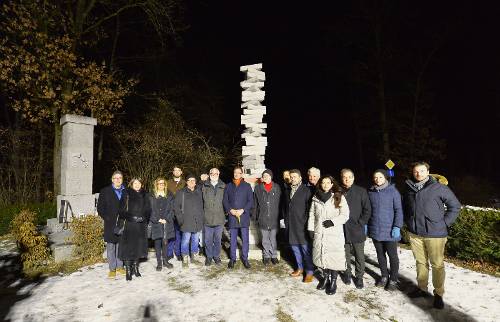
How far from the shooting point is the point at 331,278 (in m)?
4.93

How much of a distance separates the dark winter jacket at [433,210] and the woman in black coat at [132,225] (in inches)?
172

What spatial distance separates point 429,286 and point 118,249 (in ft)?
17.4


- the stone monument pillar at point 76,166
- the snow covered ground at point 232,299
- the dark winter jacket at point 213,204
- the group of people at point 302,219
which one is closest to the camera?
the snow covered ground at point 232,299

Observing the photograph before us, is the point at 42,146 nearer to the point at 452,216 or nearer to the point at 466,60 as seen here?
the point at 452,216

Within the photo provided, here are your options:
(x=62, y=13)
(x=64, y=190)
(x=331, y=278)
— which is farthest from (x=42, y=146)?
(x=331, y=278)

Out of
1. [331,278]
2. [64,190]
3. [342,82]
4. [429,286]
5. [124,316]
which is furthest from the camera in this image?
[342,82]

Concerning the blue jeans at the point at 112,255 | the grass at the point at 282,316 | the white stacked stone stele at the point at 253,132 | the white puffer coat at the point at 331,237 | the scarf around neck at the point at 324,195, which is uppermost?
the white stacked stone stele at the point at 253,132

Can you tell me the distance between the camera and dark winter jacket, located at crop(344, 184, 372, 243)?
504cm

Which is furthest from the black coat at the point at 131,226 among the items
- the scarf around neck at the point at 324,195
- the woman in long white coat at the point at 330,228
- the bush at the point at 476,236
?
the bush at the point at 476,236

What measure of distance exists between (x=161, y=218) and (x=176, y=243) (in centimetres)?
97

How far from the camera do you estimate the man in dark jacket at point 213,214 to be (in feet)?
20.3

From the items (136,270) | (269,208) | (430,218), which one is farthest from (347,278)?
(136,270)

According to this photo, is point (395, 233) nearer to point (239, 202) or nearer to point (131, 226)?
point (239, 202)

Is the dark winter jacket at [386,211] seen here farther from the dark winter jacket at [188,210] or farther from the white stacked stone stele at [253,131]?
the white stacked stone stele at [253,131]
